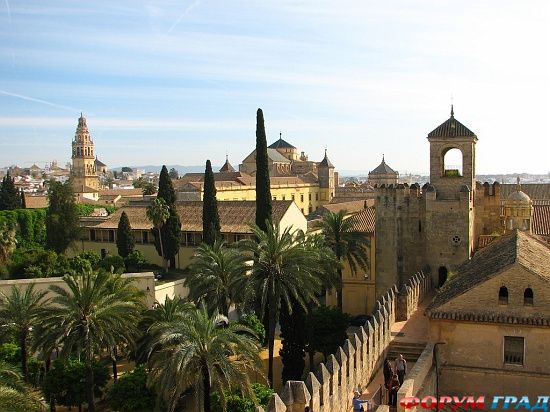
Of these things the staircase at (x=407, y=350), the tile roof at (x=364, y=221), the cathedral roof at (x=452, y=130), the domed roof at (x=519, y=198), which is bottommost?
the staircase at (x=407, y=350)

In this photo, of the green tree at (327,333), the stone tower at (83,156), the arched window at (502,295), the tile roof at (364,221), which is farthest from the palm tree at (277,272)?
the stone tower at (83,156)

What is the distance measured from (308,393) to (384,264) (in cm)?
1900

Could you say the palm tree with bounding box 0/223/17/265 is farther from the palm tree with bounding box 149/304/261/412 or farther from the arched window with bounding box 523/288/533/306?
the arched window with bounding box 523/288/533/306

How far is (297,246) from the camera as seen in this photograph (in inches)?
921

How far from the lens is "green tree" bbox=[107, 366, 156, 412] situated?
69.1 ft

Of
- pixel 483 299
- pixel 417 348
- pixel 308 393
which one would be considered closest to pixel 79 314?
pixel 308 393

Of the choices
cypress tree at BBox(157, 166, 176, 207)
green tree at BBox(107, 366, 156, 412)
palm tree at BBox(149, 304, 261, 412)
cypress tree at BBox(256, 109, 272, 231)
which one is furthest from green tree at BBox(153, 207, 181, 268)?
palm tree at BBox(149, 304, 261, 412)

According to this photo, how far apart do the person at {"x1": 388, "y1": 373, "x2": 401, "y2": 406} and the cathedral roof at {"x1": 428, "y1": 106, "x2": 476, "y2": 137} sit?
16.9 m

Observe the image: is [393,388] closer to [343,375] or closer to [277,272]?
[343,375]

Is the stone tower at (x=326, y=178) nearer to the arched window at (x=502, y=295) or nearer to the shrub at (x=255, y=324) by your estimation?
the shrub at (x=255, y=324)

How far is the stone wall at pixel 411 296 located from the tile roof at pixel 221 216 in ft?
49.1

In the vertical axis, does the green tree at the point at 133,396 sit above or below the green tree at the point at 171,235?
below

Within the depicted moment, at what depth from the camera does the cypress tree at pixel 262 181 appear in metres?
34.0

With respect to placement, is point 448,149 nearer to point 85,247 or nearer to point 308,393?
point 308,393
